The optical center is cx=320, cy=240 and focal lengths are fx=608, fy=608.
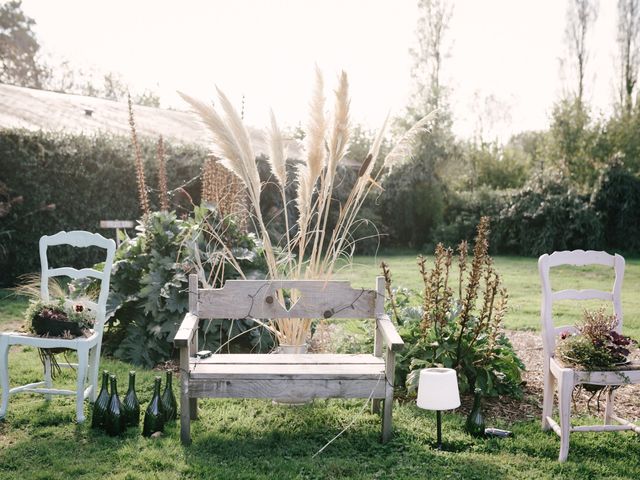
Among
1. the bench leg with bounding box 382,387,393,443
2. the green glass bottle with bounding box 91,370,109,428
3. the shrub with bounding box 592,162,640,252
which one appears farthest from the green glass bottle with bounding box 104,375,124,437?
the shrub with bounding box 592,162,640,252

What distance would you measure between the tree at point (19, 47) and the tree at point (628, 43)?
70.9 feet

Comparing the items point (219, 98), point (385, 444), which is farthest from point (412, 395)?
point (219, 98)

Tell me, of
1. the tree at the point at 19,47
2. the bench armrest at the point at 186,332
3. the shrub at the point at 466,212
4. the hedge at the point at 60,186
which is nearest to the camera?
the bench armrest at the point at 186,332

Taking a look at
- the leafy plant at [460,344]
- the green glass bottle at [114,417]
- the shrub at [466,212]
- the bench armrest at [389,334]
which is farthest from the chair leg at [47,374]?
the shrub at [466,212]

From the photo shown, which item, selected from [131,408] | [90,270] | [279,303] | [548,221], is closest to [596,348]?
[279,303]

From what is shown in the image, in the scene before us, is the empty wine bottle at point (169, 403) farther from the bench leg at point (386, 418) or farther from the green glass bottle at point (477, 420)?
the green glass bottle at point (477, 420)

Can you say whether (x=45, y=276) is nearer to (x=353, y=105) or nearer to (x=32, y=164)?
(x=353, y=105)

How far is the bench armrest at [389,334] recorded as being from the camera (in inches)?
124

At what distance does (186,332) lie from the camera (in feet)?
10.6

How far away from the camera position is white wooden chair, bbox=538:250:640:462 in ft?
10.4

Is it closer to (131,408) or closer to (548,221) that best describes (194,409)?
(131,408)

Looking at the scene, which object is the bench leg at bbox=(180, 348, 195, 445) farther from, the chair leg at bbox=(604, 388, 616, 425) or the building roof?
the building roof

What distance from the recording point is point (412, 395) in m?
4.11

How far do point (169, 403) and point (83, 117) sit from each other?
10322 millimetres
